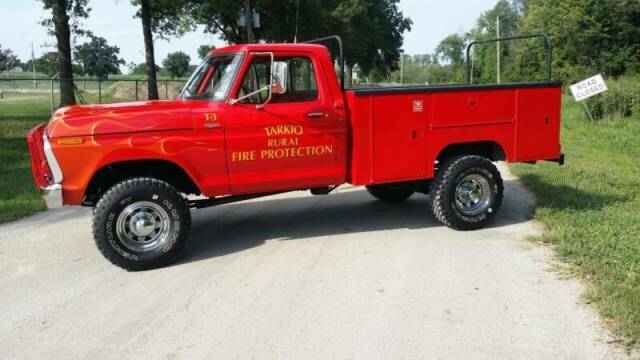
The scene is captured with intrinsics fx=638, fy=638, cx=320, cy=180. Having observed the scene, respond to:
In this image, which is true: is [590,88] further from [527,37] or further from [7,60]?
[7,60]

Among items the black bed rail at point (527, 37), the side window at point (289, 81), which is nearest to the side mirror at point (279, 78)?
the side window at point (289, 81)

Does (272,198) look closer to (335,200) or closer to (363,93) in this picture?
(335,200)

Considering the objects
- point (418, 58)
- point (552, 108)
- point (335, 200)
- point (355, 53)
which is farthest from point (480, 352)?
point (418, 58)

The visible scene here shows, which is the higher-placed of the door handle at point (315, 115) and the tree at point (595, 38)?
the tree at point (595, 38)

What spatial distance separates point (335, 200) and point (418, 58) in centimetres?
13788

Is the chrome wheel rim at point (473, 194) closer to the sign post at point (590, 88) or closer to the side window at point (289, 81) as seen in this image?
the side window at point (289, 81)

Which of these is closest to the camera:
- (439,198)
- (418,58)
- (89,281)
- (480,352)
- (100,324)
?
(480,352)

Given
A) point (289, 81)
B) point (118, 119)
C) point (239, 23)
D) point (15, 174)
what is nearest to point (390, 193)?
point (289, 81)

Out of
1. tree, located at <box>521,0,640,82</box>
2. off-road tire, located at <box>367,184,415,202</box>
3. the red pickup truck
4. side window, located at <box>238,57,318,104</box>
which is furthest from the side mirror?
tree, located at <box>521,0,640,82</box>

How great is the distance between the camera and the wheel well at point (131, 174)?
6148 mm

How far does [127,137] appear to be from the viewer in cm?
579

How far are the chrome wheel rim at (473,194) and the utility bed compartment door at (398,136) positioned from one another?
25.5 inches

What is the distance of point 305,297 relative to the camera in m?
5.11

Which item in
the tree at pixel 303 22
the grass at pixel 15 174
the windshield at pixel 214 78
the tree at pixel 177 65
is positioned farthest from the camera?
the tree at pixel 177 65
